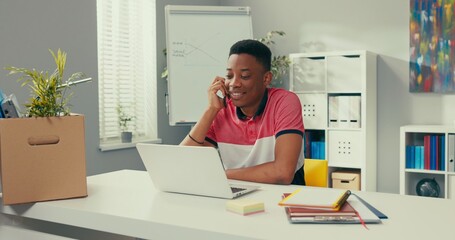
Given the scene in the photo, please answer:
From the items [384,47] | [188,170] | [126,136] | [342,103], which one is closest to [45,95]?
[188,170]

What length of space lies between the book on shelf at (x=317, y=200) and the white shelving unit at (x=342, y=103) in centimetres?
279

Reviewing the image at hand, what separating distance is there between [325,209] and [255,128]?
3.09 ft

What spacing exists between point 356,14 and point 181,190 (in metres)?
3.44

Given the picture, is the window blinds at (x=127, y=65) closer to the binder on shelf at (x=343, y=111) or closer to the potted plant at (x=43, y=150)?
the binder on shelf at (x=343, y=111)

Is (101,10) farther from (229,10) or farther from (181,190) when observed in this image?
(181,190)

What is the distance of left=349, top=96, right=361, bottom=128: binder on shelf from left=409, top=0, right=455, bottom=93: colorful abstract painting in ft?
1.82

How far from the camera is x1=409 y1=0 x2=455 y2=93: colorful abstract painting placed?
3.95m

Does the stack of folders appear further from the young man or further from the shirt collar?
the shirt collar

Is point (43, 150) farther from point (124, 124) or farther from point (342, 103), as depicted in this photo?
point (342, 103)

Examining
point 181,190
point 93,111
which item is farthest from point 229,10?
point 181,190

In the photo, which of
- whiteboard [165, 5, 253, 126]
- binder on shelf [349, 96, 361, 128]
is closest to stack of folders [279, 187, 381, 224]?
whiteboard [165, 5, 253, 126]

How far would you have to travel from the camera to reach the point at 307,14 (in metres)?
4.61

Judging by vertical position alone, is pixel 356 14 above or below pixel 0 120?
above

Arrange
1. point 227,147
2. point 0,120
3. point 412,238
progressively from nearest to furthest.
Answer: point 412,238
point 0,120
point 227,147
